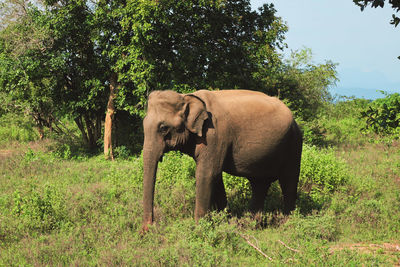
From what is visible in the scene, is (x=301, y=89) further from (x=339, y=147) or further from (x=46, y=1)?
(x=46, y=1)

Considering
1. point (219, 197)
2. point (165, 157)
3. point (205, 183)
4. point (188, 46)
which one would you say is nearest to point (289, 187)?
point (219, 197)

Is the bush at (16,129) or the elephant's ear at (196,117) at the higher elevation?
the elephant's ear at (196,117)

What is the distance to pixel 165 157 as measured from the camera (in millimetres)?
11078

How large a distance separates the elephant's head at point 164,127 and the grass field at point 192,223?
28.1 inches

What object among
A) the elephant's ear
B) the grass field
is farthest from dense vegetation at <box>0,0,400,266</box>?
the elephant's ear

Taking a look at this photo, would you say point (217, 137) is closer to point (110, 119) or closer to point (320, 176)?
point (320, 176)

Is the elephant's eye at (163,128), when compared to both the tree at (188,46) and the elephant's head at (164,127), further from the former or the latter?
the tree at (188,46)

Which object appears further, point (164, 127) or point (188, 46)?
point (188, 46)

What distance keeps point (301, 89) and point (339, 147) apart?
4.10 metres


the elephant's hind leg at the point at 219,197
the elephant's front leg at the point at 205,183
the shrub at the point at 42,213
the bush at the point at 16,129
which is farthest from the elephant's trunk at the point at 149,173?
the bush at the point at 16,129

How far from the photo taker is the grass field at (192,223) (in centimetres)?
560

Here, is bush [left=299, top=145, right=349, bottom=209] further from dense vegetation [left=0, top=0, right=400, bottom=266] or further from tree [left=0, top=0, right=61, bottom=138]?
tree [left=0, top=0, right=61, bottom=138]

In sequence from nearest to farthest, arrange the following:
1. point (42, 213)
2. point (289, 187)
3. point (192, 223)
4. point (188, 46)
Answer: point (192, 223), point (42, 213), point (289, 187), point (188, 46)

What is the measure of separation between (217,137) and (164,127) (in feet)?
2.96
